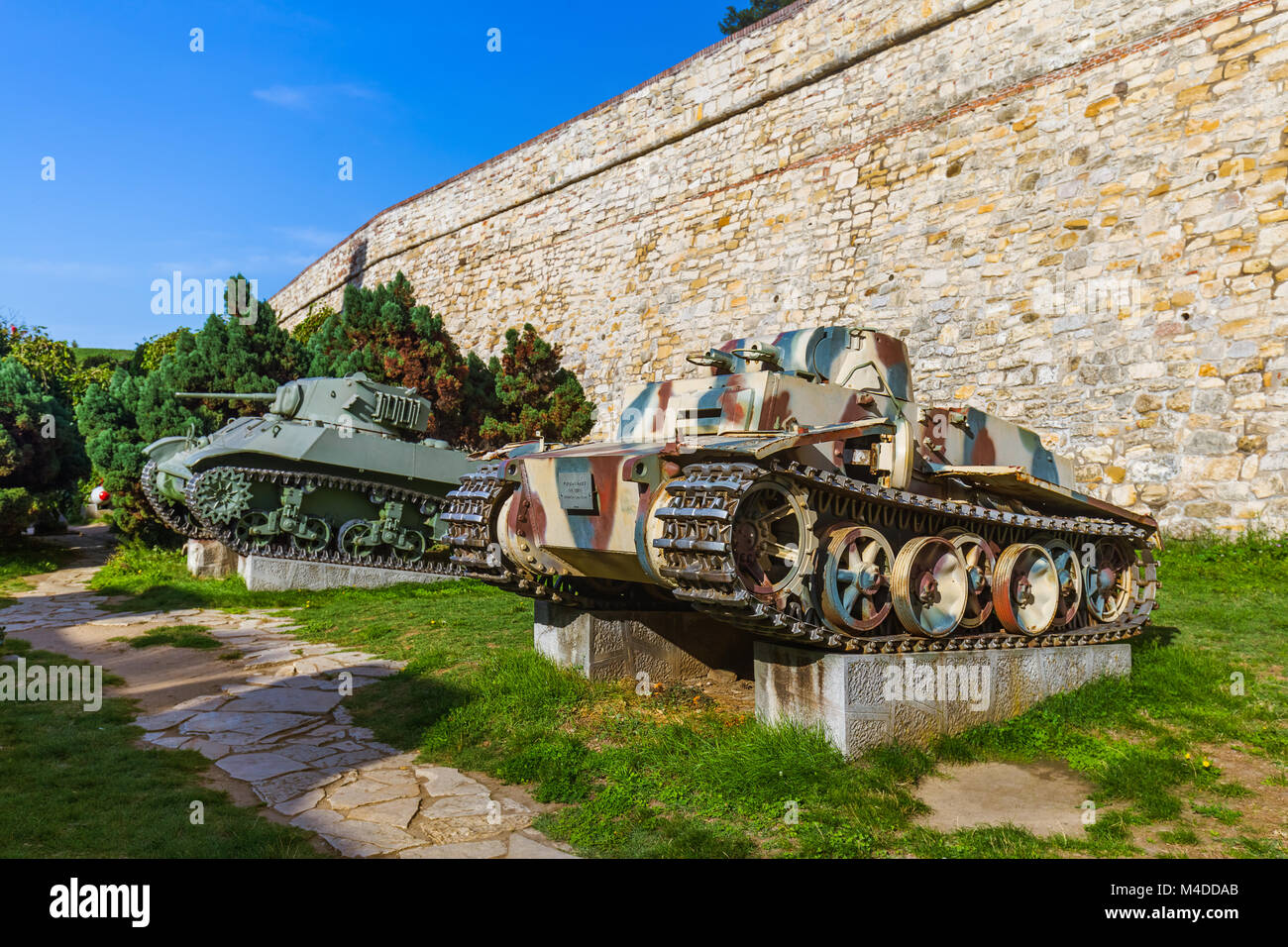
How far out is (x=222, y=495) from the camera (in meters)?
11.5

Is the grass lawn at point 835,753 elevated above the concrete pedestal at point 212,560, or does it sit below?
below

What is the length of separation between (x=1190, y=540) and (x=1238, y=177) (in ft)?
13.2

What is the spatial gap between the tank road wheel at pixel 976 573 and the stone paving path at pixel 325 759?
3119 millimetres

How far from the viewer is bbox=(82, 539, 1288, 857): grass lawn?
3795mm

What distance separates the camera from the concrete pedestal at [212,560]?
1308 centimetres

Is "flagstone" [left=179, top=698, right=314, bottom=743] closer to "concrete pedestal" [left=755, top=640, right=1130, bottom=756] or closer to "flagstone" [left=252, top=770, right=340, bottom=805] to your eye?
"flagstone" [left=252, top=770, right=340, bottom=805]

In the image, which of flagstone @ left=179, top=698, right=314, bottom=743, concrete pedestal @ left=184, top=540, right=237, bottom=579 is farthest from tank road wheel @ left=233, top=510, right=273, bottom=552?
flagstone @ left=179, top=698, right=314, bottom=743

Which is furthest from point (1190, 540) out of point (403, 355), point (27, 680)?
point (403, 355)

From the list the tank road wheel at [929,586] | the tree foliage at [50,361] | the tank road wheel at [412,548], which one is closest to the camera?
the tank road wheel at [929,586]

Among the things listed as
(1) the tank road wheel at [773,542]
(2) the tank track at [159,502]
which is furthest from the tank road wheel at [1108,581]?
(2) the tank track at [159,502]

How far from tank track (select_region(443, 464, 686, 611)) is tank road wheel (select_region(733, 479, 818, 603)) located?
1.92 meters

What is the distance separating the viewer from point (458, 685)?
6.18 meters

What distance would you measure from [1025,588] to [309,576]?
9393 millimetres

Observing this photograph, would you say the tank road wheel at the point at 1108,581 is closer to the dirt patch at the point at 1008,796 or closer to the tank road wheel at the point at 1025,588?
the tank road wheel at the point at 1025,588
